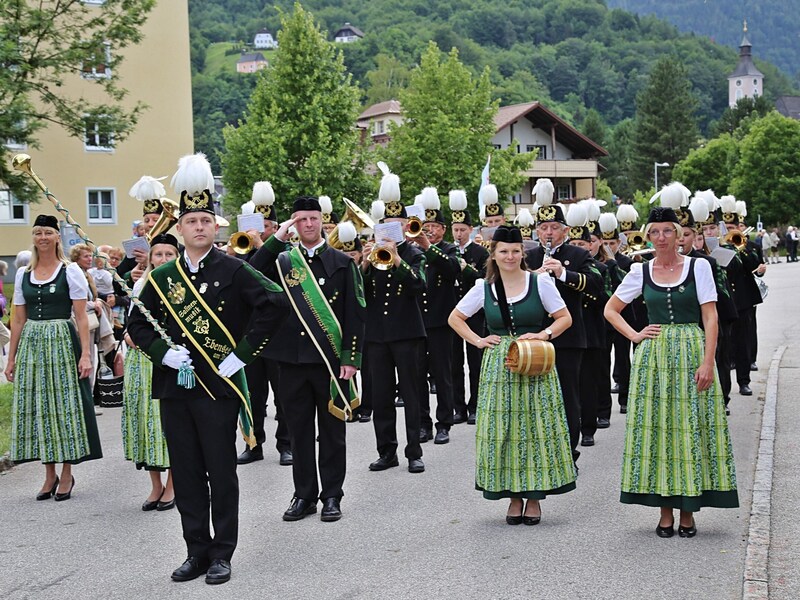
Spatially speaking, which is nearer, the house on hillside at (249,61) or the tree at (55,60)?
the tree at (55,60)

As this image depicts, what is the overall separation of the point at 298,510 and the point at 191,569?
153 centimetres

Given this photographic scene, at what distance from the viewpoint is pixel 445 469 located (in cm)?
952

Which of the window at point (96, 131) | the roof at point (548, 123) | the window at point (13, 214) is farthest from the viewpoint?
the roof at point (548, 123)

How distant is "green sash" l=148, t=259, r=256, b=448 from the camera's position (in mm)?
6445

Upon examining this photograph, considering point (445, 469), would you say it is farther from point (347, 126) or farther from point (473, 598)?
point (347, 126)

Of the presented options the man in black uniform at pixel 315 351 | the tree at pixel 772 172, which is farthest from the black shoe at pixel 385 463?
the tree at pixel 772 172

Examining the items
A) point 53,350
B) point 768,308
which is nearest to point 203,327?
point 53,350

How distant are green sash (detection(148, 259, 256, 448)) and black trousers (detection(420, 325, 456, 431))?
4.45 m

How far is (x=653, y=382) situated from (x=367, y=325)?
334 cm

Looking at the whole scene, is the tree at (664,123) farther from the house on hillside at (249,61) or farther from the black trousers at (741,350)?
the black trousers at (741,350)

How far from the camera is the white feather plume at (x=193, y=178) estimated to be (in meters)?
6.45

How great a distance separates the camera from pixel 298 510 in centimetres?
788

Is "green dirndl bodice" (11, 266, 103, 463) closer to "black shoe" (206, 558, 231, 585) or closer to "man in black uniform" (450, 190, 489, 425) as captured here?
"black shoe" (206, 558, 231, 585)

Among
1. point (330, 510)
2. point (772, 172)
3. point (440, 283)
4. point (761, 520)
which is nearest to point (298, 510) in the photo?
point (330, 510)
